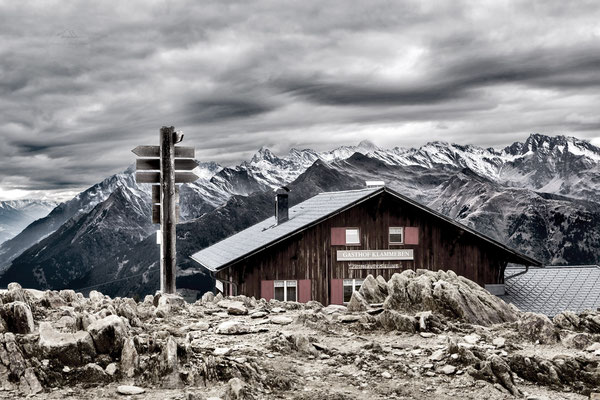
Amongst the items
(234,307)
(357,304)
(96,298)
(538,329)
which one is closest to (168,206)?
(96,298)

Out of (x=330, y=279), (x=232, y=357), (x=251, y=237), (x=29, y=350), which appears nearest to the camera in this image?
(x=29, y=350)

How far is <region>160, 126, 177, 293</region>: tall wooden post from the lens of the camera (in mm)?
15570

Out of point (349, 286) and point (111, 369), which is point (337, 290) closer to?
point (349, 286)

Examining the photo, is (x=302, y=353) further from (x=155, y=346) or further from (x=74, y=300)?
(x=74, y=300)

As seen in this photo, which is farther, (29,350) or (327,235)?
(327,235)

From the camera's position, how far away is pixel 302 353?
981 cm

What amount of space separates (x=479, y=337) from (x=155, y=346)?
5213 millimetres

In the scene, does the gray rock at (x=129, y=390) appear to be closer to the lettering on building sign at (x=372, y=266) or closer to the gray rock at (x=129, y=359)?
the gray rock at (x=129, y=359)

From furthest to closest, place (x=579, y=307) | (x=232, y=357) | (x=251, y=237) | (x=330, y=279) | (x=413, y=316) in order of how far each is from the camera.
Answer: (x=251, y=237) → (x=330, y=279) → (x=579, y=307) → (x=413, y=316) → (x=232, y=357)

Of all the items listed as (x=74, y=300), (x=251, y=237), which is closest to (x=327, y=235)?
(x=251, y=237)

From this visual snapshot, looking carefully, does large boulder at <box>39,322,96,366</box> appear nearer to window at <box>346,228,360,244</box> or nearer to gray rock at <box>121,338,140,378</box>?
gray rock at <box>121,338,140,378</box>

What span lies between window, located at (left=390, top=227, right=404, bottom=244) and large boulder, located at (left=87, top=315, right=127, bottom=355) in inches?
1134

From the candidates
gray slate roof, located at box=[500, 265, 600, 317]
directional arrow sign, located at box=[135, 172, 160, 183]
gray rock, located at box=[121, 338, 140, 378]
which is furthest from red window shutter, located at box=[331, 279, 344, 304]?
gray rock, located at box=[121, 338, 140, 378]

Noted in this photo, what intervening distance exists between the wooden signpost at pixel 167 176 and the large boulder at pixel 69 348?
658cm
